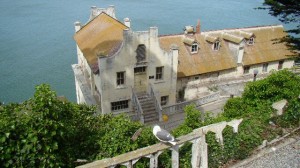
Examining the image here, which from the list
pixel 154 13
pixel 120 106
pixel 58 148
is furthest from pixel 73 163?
pixel 154 13

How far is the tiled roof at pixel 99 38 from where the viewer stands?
27984mm

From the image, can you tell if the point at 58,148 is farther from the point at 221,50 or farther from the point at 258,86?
the point at 221,50

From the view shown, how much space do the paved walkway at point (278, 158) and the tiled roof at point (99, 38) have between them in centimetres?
1518

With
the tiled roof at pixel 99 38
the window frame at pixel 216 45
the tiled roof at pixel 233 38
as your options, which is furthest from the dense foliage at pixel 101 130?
the window frame at pixel 216 45

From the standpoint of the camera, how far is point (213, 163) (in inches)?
556

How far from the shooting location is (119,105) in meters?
28.4

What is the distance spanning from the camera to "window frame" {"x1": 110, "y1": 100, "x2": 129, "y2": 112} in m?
28.1

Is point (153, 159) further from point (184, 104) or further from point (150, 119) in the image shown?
point (184, 104)

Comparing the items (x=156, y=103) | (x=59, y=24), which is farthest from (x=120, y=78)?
(x=59, y=24)

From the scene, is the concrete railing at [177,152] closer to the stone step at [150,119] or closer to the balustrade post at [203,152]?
Result: the balustrade post at [203,152]

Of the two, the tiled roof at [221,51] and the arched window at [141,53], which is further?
the tiled roof at [221,51]

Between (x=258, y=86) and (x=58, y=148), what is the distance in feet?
41.1

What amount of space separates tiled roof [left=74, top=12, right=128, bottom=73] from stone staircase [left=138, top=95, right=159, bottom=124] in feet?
17.1

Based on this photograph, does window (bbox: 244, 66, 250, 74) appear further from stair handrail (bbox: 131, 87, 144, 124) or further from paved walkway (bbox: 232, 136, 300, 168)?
paved walkway (bbox: 232, 136, 300, 168)
